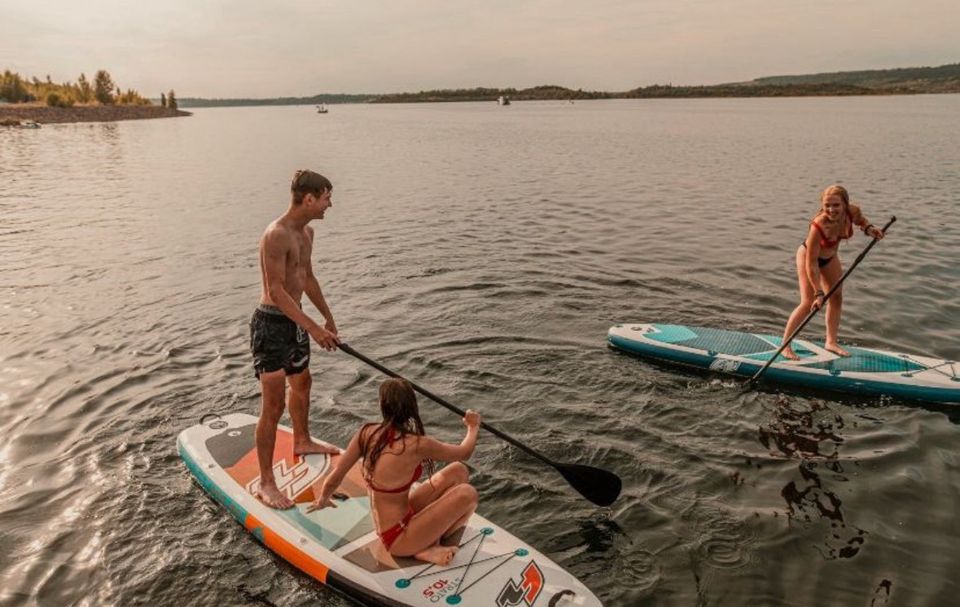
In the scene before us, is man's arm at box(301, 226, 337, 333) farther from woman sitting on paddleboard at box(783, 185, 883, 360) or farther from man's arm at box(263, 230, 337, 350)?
woman sitting on paddleboard at box(783, 185, 883, 360)

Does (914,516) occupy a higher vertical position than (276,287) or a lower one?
lower

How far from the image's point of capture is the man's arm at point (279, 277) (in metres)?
5.57

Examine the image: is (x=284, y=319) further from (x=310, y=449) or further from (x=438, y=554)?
(x=438, y=554)

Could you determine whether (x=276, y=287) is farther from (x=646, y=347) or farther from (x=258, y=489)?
(x=646, y=347)

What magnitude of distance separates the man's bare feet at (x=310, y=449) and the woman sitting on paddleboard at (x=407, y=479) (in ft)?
4.64

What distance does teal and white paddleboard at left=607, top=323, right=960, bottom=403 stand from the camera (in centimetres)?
852

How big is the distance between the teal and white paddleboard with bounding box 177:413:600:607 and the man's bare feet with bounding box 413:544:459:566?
41 mm

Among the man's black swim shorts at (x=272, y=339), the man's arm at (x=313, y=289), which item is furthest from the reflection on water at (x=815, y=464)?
the man's black swim shorts at (x=272, y=339)

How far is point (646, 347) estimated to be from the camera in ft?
32.4

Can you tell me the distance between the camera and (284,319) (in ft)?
19.1

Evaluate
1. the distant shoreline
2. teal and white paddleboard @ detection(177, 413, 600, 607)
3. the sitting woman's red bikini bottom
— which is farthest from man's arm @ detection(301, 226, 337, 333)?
the distant shoreline

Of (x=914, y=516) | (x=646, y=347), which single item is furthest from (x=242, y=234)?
(x=914, y=516)

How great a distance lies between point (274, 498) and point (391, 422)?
2.11 meters

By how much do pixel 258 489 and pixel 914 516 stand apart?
21.4 ft
